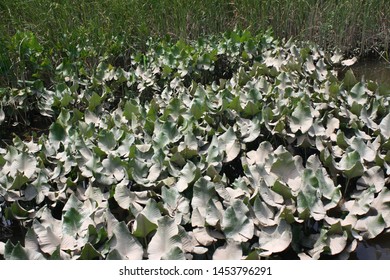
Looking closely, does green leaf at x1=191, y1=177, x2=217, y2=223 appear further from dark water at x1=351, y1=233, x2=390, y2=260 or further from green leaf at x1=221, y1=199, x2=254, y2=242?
dark water at x1=351, y1=233, x2=390, y2=260

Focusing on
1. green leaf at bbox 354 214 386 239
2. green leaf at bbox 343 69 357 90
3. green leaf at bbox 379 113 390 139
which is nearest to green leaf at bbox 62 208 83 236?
green leaf at bbox 354 214 386 239

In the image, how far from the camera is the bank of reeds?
404cm

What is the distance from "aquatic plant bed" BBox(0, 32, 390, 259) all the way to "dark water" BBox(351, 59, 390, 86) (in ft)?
5.47

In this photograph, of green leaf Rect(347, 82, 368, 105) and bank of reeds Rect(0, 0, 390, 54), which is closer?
green leaf Rect(347, 82, 368, 105)

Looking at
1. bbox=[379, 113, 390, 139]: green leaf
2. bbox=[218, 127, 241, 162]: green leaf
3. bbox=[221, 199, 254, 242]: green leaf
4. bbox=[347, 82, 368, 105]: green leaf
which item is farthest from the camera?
bbox=[347, 82, 368, 105]: green leaf

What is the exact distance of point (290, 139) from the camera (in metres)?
2.49

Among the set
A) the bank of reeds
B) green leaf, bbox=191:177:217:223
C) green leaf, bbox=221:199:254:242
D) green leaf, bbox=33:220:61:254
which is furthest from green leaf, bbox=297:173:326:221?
the bank of reeds

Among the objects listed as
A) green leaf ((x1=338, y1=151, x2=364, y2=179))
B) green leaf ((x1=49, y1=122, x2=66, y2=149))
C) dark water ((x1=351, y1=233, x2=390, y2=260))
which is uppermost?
green leaf ((x1=338, y1=151, x2=364, y2=179))

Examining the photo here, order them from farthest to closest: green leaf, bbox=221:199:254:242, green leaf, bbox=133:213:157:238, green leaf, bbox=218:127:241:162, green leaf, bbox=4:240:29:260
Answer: green leaf, bbox=218:127:241:162, green leaf, bbox=221:199:254:242, green leaf, bbox=133:213:157:238, green leaf, bbox=4:240:29:260

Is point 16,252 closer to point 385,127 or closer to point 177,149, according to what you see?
point 177,149

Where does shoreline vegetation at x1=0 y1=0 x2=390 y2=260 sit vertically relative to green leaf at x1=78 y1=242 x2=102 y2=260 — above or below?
below

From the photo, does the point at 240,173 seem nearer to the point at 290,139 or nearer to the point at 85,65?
the point at 290,139

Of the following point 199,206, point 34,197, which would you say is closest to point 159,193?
point 199,206

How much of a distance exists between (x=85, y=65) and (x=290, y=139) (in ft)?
6.69
